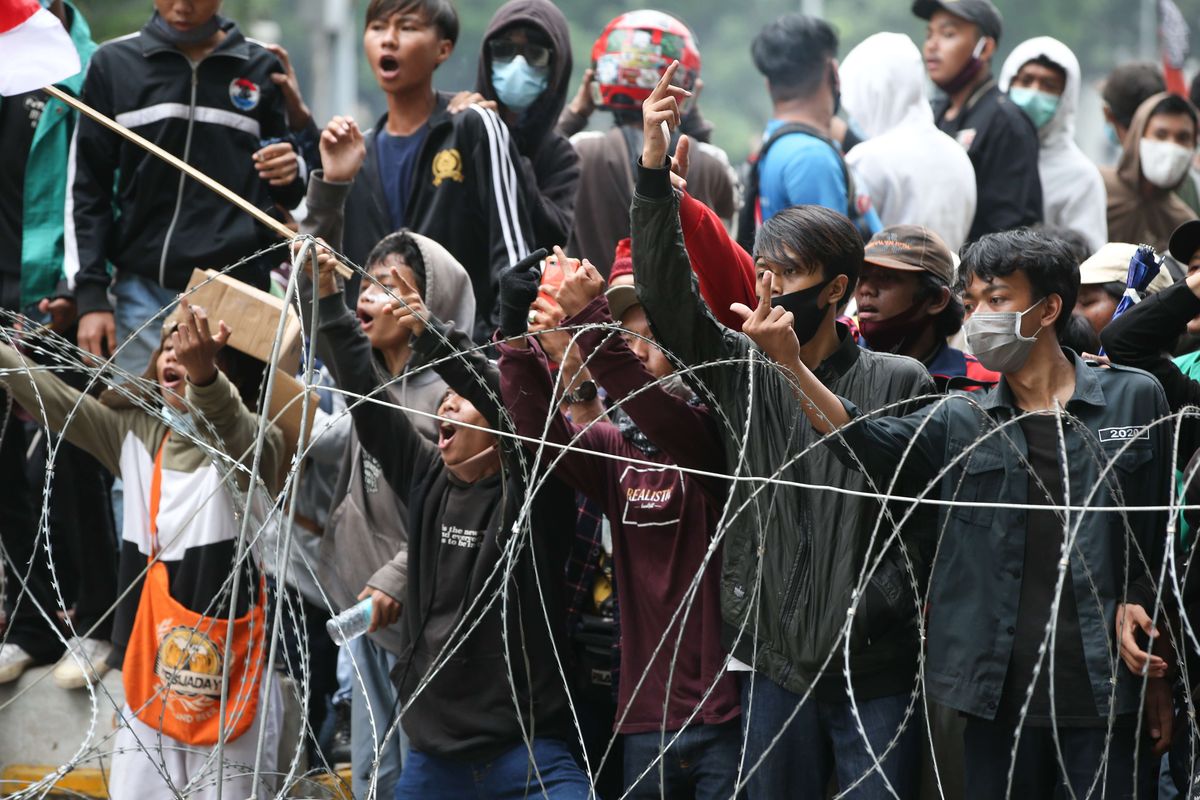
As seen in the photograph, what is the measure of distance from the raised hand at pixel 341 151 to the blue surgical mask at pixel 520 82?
835 millimetres

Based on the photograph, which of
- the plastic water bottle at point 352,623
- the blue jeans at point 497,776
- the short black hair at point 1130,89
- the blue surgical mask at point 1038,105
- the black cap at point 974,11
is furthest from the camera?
the short black hair at point 1130,89

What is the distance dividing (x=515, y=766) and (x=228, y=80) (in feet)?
10.0

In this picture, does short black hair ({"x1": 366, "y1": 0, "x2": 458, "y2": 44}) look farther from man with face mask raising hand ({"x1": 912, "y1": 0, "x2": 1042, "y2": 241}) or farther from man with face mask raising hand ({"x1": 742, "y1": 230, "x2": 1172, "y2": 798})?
man with face mask raising hand ({"x1": 742, "y1": 230, "x2": 1172, "y2": 798})

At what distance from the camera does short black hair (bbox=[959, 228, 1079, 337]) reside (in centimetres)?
432

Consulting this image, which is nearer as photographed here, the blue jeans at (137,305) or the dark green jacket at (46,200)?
the blue jeans at (137,305)

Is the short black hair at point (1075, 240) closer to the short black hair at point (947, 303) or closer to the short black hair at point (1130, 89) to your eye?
the short black hair at point (947, 303)

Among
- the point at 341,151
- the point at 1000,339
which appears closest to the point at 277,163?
the point at 341,151

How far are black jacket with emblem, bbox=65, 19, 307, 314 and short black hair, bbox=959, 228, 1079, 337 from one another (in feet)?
10.0

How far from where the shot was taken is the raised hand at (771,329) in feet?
13.3

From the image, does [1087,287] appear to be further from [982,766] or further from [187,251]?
[187,251]

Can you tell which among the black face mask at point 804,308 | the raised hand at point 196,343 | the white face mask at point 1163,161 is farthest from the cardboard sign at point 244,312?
the white face mask at point 1163,161

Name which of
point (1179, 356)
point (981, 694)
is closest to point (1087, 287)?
point (1179, 356)

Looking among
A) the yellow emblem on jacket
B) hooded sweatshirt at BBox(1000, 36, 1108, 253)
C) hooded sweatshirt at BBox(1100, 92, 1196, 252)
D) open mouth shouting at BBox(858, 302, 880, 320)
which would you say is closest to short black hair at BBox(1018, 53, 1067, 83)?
hooded sweatshirt at BBox(1000, 36, 1108, 253)

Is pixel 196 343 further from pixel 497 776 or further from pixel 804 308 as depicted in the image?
pixel 804 308
